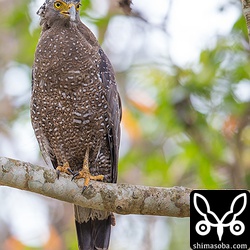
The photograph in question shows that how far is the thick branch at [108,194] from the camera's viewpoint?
453cm

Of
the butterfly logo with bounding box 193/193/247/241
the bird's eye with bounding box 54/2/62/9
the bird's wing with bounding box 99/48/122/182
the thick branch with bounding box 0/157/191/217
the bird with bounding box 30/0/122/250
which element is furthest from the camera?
the bird's eye with bounding box 54/2/62/9

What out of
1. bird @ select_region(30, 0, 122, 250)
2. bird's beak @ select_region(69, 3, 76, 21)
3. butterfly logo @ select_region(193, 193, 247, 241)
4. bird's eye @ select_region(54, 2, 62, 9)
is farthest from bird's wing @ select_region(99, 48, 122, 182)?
butterfly logo @ select_region(193, 193, 247, 241)

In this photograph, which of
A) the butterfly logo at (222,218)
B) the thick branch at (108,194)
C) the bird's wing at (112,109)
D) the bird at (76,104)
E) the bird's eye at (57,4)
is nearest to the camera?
the thick branch at (108,194)

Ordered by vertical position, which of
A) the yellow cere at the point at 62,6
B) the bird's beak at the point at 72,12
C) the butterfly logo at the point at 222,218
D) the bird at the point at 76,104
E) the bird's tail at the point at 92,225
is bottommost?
the butterfly logo at the point at 222,218

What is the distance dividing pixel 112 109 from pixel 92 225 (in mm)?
1002

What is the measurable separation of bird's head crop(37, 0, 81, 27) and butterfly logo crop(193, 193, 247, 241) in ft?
6.11

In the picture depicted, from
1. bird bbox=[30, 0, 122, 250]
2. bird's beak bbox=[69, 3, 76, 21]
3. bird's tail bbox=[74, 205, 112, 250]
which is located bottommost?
bird's tail bbox=[74, 205, 112, 250]

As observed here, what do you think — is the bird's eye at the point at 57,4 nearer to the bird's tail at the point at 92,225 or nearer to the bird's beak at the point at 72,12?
the bird's beak at the point at 72,12

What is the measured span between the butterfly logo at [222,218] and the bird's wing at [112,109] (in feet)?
3.73

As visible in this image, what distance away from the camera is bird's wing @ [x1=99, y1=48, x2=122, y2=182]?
551 cm

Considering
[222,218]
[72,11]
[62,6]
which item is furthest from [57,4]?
[222,218]

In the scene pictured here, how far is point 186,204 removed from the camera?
4.62 meters

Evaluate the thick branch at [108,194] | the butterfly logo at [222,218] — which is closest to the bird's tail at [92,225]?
the thick branch at [108,194]

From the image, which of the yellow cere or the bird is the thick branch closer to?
the bird
